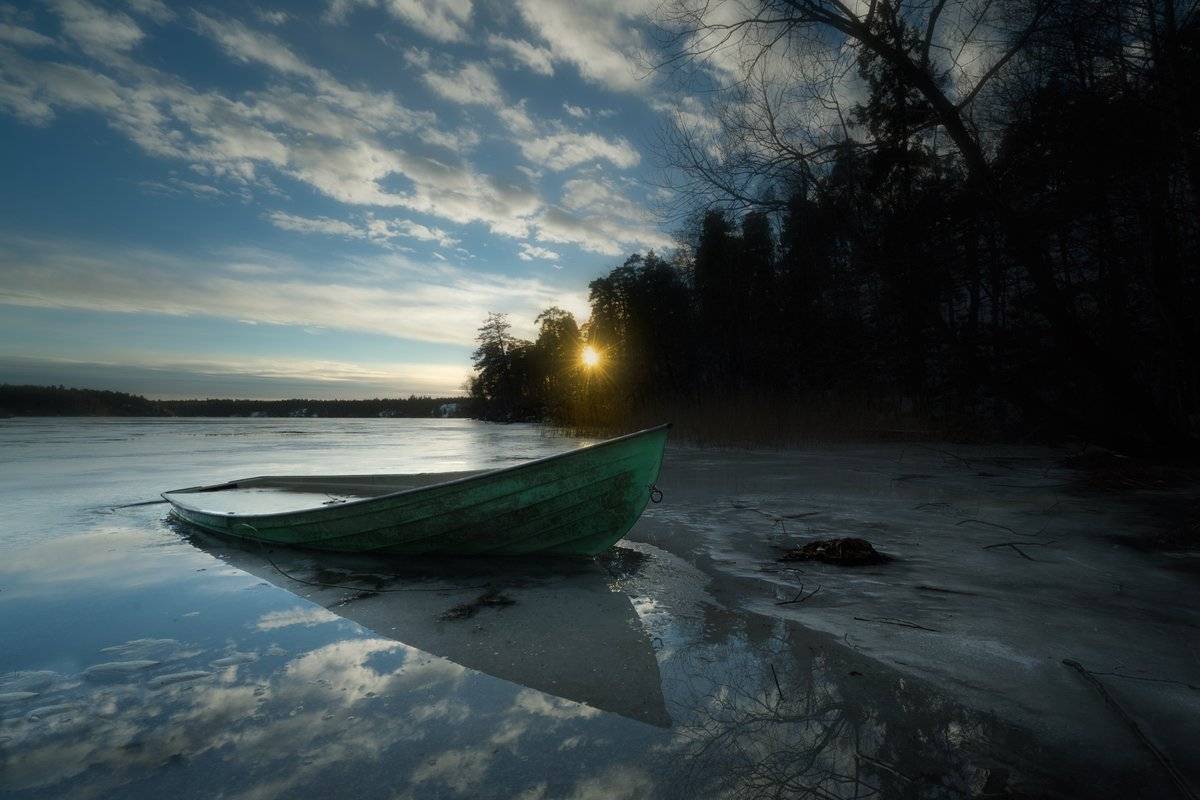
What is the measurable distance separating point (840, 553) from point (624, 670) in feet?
7.04

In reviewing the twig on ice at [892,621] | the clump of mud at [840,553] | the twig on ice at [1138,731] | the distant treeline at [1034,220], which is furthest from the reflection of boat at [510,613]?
the distant treeline at [1034,220]

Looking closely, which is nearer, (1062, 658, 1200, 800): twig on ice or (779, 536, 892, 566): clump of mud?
(1062, 658, 1200, 800): twig on ice

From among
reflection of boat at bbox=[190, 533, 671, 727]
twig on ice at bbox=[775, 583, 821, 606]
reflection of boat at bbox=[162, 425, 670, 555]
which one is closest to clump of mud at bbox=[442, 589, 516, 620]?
reflection of boat at bbox=[190, 533, 671, 727]

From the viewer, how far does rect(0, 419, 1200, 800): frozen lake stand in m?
1.72

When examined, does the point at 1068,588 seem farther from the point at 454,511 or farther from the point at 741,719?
the point at 454,511

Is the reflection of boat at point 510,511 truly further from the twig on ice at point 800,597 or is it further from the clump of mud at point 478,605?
the twig on ice at point 800,597

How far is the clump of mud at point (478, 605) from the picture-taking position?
3219 mm

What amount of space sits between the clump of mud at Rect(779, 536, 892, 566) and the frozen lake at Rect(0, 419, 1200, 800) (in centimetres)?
13

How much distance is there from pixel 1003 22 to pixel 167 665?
10.7 metres

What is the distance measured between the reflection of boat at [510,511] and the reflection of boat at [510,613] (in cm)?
17

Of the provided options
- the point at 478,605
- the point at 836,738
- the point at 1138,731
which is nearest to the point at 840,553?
the point at 1138,731

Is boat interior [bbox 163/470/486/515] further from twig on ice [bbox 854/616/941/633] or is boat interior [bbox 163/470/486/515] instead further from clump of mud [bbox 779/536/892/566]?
twig on ice [bbox 854/616/941/633]

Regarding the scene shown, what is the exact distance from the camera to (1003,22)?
7383 millimetres

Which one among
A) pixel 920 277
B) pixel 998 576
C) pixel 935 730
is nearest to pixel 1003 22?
pixel 920 277
